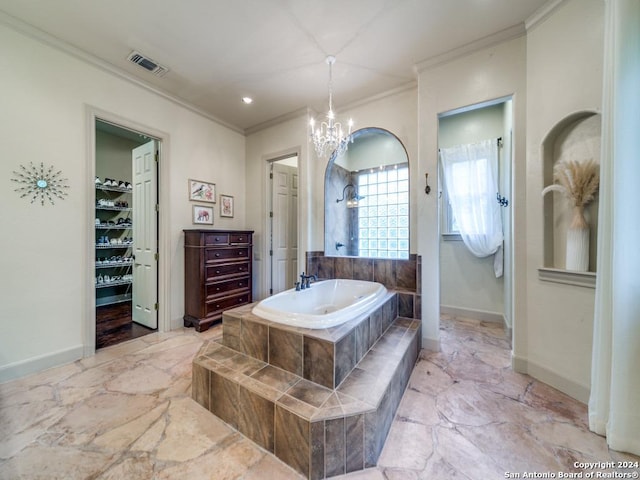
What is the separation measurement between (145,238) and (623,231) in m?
4.43

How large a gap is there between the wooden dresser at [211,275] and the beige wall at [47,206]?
38.0 inches

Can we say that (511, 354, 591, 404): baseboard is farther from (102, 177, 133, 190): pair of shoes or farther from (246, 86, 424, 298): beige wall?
(102, 177, 133, 190): pair of shoes

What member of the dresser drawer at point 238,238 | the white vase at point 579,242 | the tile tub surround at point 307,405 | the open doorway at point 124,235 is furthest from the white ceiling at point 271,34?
the tile tub surround at point 307,405

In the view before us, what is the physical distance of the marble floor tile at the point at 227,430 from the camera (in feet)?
3.98

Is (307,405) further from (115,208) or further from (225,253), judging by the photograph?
(115,208)

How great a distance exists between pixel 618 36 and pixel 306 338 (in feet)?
8.37

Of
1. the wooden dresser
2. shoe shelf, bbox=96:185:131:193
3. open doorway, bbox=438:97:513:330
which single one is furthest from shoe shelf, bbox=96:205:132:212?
open doorway, bbox=438:97:513:330

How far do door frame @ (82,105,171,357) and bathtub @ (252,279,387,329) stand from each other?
170 centimetres

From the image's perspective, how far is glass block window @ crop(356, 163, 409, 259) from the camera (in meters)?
3.54

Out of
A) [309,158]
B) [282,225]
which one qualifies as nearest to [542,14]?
[309,158]

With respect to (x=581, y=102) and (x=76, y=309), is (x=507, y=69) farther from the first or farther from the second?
(x=76, y=309)

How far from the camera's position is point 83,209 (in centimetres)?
234

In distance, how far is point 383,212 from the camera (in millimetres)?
3699

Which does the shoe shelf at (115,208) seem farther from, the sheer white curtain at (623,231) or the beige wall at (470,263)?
the sheer white curtain at (623,231)
